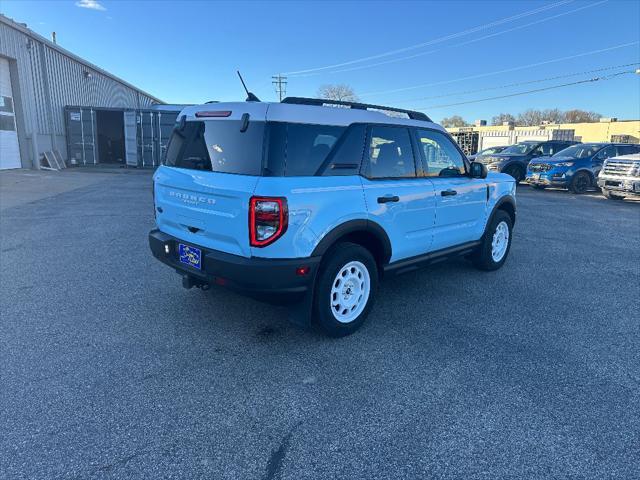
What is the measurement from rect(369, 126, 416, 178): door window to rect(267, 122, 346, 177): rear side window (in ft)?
1.61

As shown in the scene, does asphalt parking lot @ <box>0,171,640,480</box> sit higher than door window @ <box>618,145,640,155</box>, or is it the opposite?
door window @ <box>618,145,640,155</box>

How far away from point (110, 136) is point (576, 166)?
22.2m

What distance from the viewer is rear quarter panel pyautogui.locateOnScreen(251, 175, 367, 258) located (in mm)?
3129

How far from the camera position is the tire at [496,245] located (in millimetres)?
5680

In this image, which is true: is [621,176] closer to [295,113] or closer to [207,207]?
[295,113]

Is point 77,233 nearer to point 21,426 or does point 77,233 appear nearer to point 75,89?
point 21,426

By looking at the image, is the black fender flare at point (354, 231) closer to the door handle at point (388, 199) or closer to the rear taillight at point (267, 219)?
the door handle at point (388, 199)

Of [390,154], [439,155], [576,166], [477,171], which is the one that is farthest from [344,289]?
[576,166]

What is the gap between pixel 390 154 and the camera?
413 cm

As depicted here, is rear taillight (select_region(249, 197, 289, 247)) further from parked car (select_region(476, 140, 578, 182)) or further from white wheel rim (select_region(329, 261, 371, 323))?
parked car (select_region(476, 140, 578, 182))

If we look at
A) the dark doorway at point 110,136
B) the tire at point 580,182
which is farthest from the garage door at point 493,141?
the dark doorway at point 110,136

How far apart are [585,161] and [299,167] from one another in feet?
51.9

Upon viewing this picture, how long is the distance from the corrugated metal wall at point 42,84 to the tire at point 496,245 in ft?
64.5

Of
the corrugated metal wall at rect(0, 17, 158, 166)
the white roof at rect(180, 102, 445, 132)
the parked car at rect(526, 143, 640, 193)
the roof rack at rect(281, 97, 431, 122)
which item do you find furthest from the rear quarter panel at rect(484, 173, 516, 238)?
the corrugated metal wall at rect(0, 17, 158, 166)
